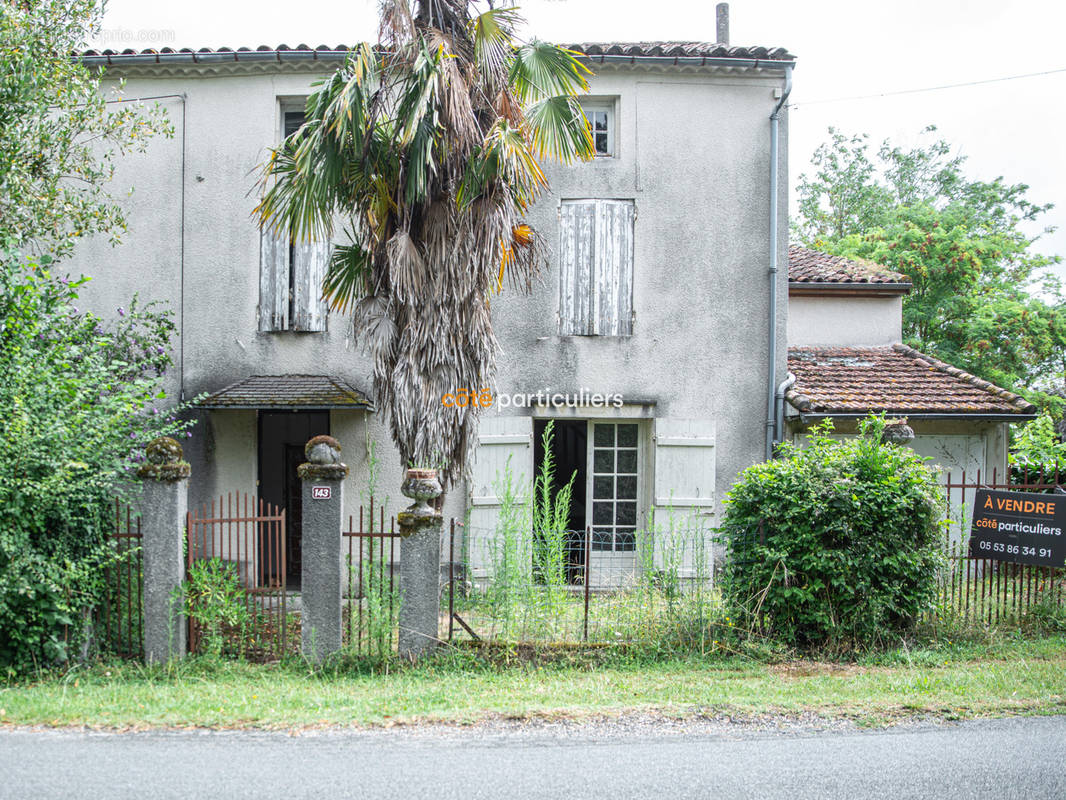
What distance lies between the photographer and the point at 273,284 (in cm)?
1006

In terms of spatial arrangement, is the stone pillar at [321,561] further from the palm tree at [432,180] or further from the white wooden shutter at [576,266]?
the white wooden shutter at [576,266]

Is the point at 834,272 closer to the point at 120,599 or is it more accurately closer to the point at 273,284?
the point at 273,284

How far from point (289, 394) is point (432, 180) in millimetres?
3515

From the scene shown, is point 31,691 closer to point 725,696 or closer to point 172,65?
point 725,696

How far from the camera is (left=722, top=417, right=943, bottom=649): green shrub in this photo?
21.8 ft

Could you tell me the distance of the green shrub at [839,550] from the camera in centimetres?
665

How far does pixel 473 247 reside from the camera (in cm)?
727

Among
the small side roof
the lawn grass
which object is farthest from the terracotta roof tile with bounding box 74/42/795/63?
the lawn grass

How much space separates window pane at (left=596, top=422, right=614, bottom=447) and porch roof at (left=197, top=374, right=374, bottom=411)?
2955 mm

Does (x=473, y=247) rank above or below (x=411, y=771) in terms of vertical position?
above

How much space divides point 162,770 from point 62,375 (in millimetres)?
3772

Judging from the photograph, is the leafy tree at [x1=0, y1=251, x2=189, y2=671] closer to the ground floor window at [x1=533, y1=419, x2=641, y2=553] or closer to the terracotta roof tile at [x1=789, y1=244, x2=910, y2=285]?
the ground floor window at [x1=533, y1=419, x2=641, y2=553]

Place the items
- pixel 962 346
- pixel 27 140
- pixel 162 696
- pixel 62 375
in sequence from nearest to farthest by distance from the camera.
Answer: pixel 162 696
pixel 62 375
pixel 27 140
pixel 962 346

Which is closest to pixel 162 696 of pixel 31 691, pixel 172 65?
pixel 31 691
